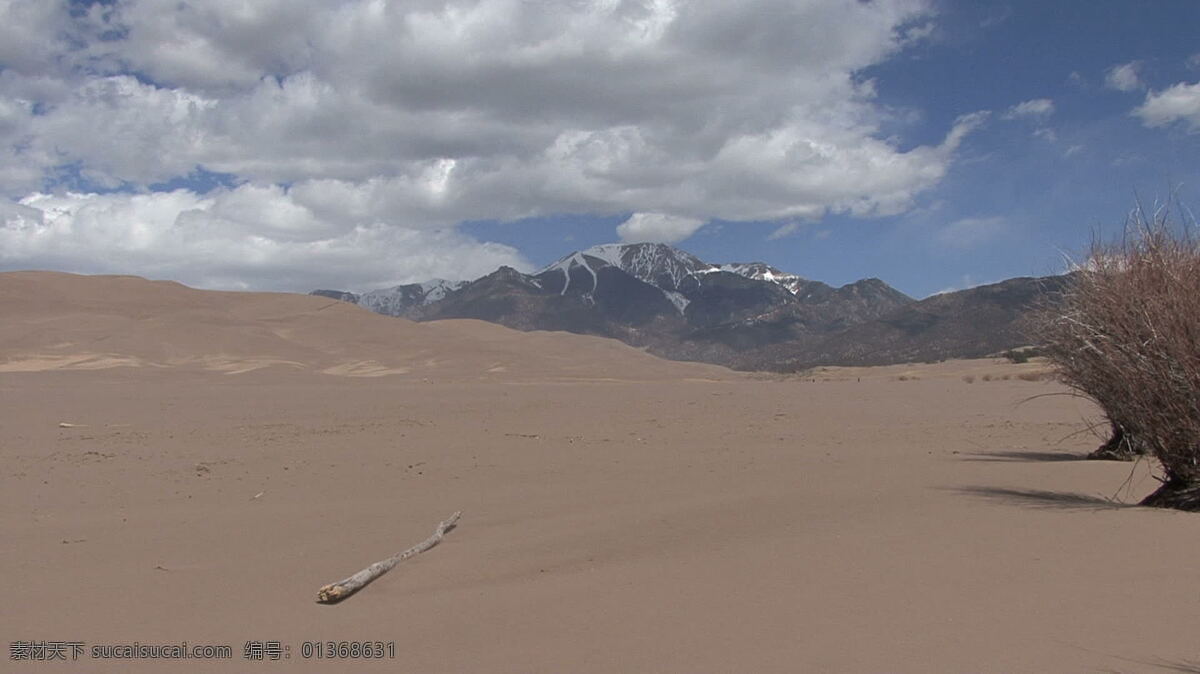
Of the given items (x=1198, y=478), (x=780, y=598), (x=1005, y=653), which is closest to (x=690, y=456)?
(x=1198, y=478)

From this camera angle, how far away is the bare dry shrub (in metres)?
8.93

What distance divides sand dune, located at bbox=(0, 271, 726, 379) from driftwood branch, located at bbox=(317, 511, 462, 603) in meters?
32.5

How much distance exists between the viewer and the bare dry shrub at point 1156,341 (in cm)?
893

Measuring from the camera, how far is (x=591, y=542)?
28.2 ft

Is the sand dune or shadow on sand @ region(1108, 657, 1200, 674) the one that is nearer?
shadow on sand @ region(1108, 657, 1200, 674)

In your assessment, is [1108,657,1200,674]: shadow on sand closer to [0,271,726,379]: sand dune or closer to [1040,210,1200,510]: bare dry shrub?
[1040,210,1200,510]: bare dry shrub

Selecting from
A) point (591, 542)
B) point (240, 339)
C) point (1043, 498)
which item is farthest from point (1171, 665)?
point (240, 339)

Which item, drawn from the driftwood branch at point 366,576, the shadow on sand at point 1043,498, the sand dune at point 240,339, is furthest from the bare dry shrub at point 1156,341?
the sand dune at point 240,339

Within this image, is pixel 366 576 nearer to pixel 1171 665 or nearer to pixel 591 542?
pixel 591 542

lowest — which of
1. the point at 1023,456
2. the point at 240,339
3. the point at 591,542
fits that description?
the point at 591,542

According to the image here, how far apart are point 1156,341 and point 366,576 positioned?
8572mm

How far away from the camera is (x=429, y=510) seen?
10414 millimetres

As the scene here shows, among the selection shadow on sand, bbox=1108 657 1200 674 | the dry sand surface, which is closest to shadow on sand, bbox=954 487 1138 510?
the dry sand surface

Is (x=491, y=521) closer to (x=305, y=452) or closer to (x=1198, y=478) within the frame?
(x=305, y=452)
